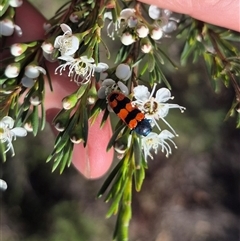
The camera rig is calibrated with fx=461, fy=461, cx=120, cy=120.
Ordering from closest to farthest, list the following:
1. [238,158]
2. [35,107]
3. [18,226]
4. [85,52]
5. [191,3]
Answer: [85,52] < [35,107] < [191,3] < [18,226] < [238,158]

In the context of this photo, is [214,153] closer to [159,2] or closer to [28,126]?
[159,2]

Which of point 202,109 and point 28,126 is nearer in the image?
point 28,126

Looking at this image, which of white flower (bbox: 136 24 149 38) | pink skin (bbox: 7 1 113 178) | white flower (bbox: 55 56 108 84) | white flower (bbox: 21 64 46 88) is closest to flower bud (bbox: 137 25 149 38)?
white flower (bbox: 136 24 149 38)

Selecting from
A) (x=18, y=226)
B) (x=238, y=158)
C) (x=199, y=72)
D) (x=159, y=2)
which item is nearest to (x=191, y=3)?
(x=159, y=2)

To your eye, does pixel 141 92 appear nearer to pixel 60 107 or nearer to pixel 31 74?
pixel 31 74

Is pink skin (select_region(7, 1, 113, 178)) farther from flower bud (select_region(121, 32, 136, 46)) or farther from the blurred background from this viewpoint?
the blurred background

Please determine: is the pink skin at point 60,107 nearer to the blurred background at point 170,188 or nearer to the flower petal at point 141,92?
the flower petal at point 141,92

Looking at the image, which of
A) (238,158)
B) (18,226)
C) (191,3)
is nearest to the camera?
(191,3)
